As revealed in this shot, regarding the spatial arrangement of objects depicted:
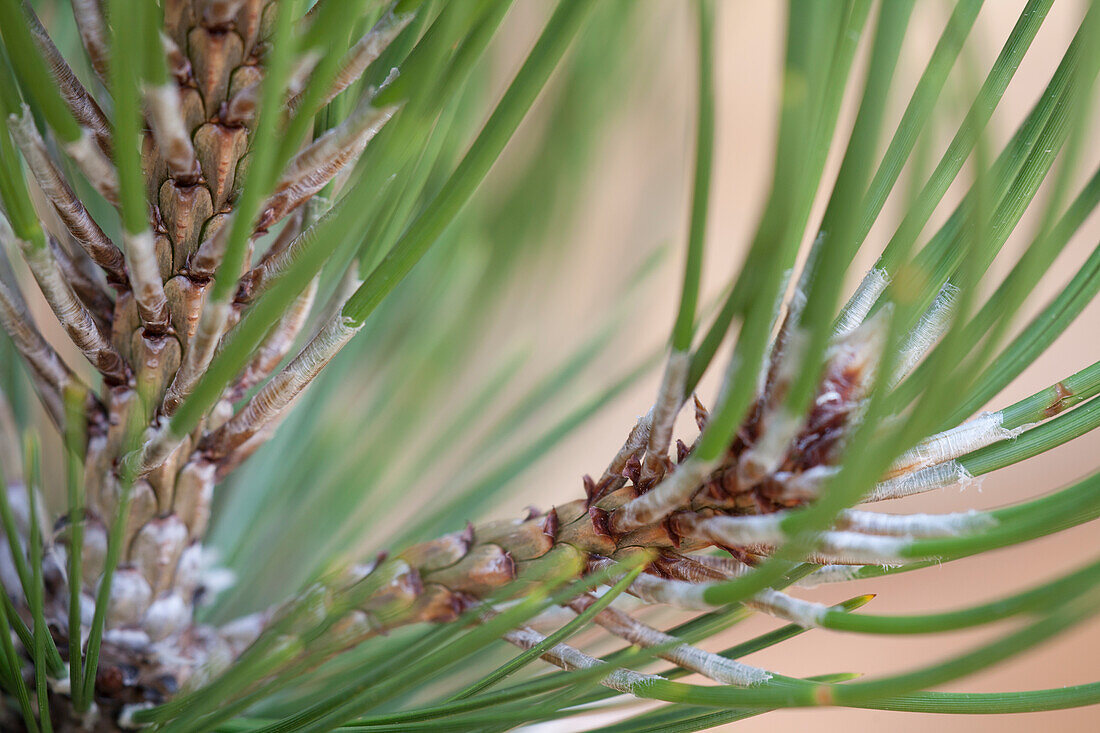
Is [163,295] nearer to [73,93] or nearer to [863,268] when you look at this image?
[73,93]

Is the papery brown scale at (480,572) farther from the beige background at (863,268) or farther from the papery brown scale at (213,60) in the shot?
the beige background at (863,268)

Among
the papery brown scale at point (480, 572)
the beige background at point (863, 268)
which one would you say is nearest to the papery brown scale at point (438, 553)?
the papery brown scale at point (480, 572)

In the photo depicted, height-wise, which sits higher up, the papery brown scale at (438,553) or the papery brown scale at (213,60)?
the papery brown scale at (213,60)

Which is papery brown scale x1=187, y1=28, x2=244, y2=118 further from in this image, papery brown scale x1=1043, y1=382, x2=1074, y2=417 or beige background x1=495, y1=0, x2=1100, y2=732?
beige background x1=495, y1=0, x2=1100, y2=732

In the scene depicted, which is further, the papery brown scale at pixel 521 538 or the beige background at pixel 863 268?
the beige background at pixel 863 268

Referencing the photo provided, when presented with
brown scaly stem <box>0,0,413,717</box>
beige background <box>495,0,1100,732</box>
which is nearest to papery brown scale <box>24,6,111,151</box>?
brown scaly stem <box>0,0,413,717</box>

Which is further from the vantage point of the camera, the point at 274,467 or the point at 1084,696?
the point at 274,467

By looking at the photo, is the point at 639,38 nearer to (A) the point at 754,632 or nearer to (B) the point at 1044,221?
(B) the point at 1044,221

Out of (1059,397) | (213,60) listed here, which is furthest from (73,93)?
(1059,397)

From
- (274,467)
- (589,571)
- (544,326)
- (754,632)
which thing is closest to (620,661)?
(589,571)

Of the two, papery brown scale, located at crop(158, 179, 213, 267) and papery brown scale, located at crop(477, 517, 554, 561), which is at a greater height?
papery brown scale, located at crop(158, 179, 213, 267)

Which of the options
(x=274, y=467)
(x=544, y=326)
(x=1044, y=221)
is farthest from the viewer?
(x=544, y=326)
